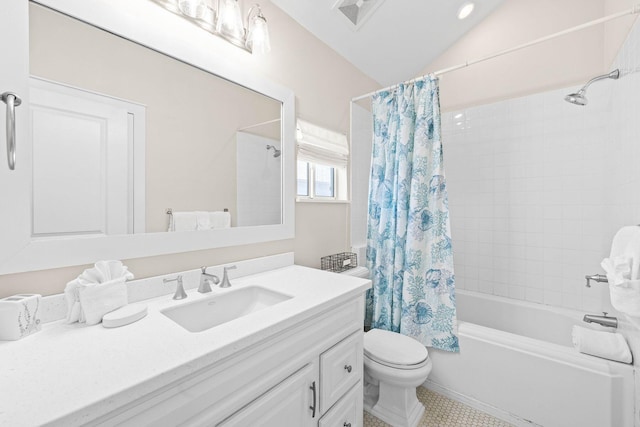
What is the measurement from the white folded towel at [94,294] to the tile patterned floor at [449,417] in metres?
1.46

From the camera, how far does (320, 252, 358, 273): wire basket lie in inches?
76.6

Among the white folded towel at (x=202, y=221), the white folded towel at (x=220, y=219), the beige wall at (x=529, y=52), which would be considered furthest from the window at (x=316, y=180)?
the beige wall at (x=529, y=52)

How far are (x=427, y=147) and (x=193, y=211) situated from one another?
1456 millimetres

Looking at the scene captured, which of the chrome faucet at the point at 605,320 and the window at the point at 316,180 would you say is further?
the window at the point at 316,180

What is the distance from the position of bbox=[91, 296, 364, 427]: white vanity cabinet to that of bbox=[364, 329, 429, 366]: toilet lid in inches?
10.9

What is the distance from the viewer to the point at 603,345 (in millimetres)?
1366

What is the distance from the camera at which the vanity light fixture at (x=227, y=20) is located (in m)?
1.19

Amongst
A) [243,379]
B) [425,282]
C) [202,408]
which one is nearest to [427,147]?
[425,282]

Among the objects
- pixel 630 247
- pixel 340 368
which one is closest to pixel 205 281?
pixel 340 368

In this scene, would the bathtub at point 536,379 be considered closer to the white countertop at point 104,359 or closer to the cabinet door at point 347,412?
the cabinet door at point 347,412

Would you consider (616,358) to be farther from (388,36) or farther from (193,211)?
(388,36)

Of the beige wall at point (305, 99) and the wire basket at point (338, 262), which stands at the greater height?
the beige wall at point (305, 99)

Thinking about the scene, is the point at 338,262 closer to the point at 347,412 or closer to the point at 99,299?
the point at 347,412

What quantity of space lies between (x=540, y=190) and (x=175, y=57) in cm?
261
